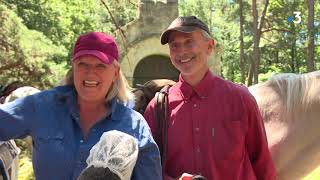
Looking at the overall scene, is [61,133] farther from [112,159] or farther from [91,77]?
[112,159]

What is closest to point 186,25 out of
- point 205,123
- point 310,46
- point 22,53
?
point 205,123

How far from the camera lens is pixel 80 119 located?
2043 mm

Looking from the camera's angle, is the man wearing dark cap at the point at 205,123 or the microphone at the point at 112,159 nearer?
the microphone at the point at 112,159

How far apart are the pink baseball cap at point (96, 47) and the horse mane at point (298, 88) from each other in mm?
1663

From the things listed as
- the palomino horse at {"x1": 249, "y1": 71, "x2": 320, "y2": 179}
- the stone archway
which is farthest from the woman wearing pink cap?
the stone archway

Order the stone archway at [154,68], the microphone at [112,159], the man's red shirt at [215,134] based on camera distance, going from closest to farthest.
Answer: the microphone at [112,159]
the man's red shirt at [215,134]
the stone archway at [154,68]

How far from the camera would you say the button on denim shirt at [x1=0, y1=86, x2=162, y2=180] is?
1902 millimetres

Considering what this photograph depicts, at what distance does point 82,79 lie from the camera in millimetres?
2002

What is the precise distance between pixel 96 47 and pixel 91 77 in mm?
127

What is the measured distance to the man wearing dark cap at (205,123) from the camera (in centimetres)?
250

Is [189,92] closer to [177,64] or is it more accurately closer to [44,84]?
[177,64]

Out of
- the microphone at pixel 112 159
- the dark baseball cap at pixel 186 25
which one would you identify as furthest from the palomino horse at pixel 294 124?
the microphone at pixel 112 159

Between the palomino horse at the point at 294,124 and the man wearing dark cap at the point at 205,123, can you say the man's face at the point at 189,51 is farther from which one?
Result: the palomino horse at the point at 294,124

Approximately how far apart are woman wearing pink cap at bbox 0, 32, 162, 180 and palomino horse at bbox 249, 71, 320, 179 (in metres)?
1.51
